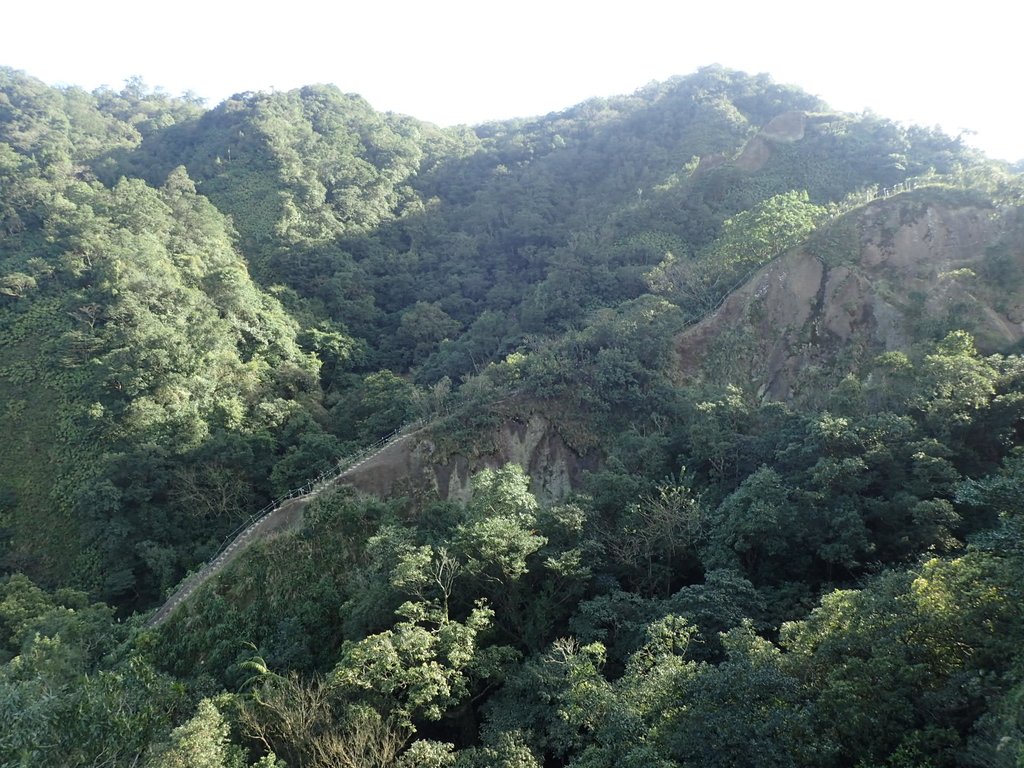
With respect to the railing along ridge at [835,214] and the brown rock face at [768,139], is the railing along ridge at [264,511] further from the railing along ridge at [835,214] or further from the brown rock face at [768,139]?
the brown rock face at [768,139]

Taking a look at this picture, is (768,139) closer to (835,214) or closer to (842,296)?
(835,214)

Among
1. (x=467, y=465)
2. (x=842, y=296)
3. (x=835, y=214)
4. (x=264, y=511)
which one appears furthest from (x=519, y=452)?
(x=835, y=214)

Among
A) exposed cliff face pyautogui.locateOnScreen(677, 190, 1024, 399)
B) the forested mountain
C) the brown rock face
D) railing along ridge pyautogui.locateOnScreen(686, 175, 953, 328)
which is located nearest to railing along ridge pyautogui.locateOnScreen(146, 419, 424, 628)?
the forested mountain

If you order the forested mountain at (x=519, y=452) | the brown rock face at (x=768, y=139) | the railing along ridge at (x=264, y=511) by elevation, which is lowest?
the railing along ridge at (x=264, y=511)

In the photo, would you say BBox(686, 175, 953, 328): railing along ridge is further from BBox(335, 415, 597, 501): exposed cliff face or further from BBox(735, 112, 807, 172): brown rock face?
BBox(735, 112, 807, 172): brown rock face

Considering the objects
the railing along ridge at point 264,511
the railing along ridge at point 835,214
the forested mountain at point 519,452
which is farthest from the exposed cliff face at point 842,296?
the railing along ridge at point 264,511

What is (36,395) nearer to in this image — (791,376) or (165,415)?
(165,415)

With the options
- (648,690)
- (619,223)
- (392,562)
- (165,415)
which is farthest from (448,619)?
(619,223)
